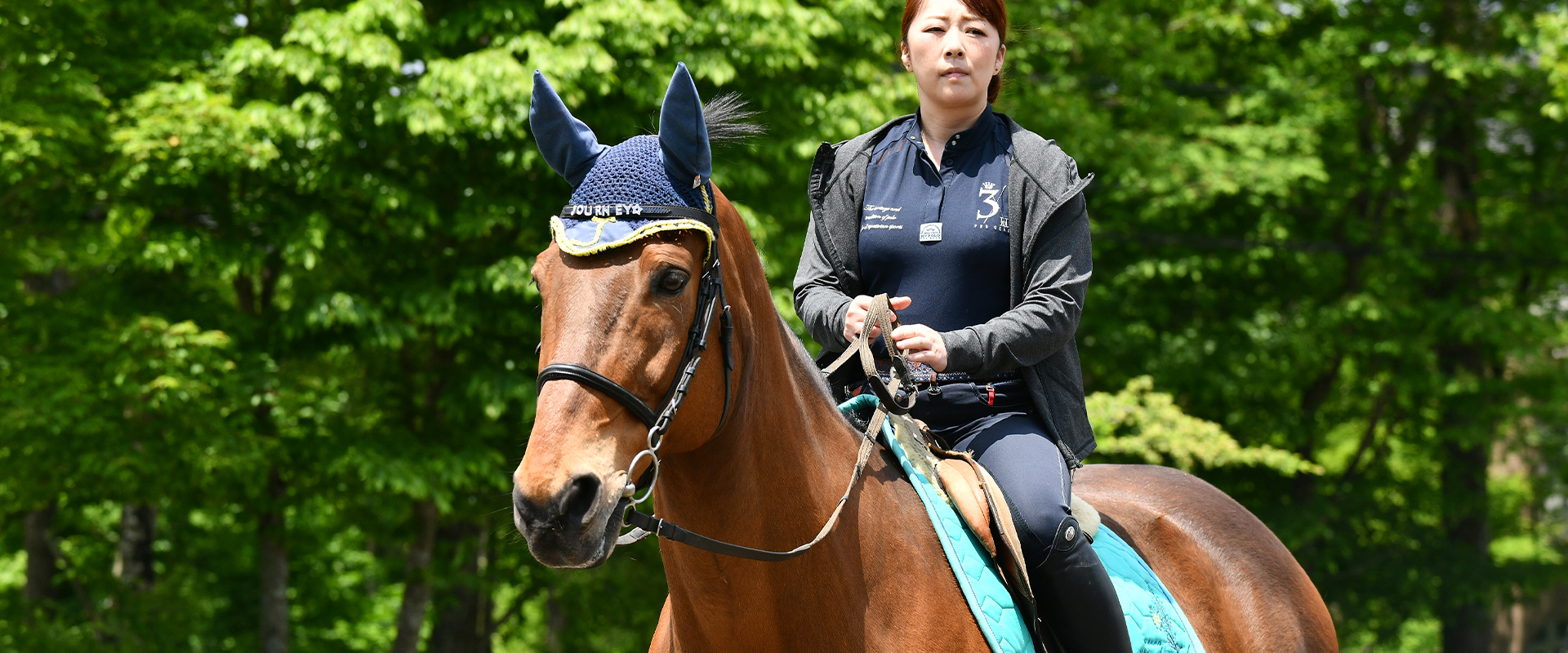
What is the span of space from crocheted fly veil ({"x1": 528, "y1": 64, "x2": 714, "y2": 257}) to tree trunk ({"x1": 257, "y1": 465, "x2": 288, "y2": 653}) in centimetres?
974

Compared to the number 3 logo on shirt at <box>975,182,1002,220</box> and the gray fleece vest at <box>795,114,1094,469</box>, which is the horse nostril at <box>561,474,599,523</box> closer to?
the gray fleece vest at <box>795,114,1094,469</box>

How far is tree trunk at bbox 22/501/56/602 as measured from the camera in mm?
13312

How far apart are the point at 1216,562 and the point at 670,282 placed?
2.57m

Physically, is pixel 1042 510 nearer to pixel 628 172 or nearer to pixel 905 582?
pixel 905 582

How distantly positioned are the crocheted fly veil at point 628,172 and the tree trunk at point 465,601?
970cm

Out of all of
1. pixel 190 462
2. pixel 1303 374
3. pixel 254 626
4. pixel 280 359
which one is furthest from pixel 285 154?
pixel 1303 374

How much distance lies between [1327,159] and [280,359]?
1396 cm

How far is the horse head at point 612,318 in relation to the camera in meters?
1.84

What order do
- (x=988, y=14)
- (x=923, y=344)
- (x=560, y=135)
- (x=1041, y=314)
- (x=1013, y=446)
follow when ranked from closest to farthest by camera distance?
(x=560, y=135), (x=923, y=344), (x=1041, y=314), (x=1013, y=446), (x=988, y=14)

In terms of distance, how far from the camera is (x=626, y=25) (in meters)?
8.72

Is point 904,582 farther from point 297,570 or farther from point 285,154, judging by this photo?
point 297,570

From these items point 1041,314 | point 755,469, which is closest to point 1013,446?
point 1041,314

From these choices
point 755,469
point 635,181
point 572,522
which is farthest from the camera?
point 755,469

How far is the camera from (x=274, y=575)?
1144 cm
